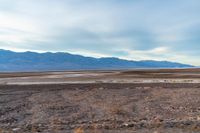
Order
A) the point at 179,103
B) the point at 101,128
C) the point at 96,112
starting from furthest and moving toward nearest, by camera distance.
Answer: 1. the point at 179,103
2. the point at 96,112
3. the point at 101,128

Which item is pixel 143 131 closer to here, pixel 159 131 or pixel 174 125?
pixel 159 131

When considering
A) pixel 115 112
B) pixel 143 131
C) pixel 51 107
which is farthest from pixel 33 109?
pixel 143 131

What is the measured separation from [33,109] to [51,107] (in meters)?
1.18

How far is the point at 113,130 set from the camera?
12203 mm

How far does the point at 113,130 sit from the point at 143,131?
3.51 ft

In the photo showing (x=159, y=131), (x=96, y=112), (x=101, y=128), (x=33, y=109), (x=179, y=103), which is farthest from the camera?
(x=179, y=103)

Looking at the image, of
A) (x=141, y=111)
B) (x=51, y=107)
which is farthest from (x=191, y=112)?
(x=51, y=107)

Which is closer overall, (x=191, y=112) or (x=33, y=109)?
(x=191, y=112)

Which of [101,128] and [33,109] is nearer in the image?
[101,128]

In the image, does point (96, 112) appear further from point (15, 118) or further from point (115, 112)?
point (15, 118)

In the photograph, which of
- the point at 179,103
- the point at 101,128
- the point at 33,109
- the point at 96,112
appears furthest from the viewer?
the point at 179,103

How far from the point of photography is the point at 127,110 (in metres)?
19.3

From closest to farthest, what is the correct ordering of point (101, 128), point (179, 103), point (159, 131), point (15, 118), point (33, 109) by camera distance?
point (159, 131)
point (101, 128)
point (15, 118)
point (33, 109)
point (179, 103)

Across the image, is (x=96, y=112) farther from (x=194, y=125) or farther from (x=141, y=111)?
(x=194, y=125)
